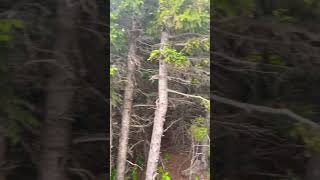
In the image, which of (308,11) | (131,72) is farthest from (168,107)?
(308,11)

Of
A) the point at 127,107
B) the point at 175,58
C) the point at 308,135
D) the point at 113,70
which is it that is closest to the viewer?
the point at 308,135

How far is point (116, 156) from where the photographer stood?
1671mm

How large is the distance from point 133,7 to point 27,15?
640 millimetres

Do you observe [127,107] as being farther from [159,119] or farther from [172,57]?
[172,57]

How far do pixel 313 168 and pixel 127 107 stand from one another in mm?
935

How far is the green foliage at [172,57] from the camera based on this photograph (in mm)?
1750

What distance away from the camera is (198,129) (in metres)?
1.75

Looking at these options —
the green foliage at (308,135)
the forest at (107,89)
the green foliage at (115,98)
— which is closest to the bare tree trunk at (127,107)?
the green foliage at (115,98)

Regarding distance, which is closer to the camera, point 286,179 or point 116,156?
point 286,179

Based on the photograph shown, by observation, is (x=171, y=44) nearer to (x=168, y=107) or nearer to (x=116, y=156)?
(x=168, y=107)

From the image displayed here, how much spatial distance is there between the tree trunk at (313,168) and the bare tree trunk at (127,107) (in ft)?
2.92

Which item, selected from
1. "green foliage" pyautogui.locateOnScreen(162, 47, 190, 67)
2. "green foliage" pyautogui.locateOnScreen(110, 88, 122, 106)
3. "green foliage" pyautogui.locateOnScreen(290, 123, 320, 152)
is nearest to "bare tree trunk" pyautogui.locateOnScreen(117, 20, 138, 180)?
"green foliage" pyautogui.locateOnScreen(110, 88, 122, 106)

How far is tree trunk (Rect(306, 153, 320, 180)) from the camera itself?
100 cm

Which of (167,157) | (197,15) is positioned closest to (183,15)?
(197,15)
